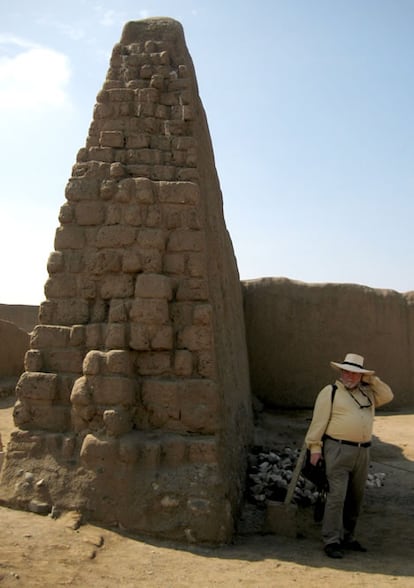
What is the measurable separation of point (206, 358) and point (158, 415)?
1.86 ft

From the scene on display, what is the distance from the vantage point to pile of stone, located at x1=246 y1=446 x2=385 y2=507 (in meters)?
5.03

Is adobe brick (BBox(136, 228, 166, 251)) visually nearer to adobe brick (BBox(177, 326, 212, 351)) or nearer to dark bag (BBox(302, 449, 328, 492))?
adobe brick (BBox(177, 326, 212, 351))

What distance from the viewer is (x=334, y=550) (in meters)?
3.94

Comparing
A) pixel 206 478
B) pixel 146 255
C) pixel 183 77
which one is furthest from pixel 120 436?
pixel 183 77

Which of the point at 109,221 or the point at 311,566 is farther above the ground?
the point at 109,221

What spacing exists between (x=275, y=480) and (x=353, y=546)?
1.19 metres

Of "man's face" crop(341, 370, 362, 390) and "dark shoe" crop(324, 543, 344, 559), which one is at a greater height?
"man's face" crop(341, 370, 362, 390)

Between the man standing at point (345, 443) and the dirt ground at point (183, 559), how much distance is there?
0.23 metres

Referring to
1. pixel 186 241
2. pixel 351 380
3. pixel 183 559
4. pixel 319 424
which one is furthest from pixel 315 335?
pixel 183 559

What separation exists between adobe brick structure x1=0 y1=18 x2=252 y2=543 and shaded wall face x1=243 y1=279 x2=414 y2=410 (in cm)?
416

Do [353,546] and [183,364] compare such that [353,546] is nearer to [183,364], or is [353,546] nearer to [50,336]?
[183,364]

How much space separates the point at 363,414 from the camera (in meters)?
4.23

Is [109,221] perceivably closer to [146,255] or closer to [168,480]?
[146,255]

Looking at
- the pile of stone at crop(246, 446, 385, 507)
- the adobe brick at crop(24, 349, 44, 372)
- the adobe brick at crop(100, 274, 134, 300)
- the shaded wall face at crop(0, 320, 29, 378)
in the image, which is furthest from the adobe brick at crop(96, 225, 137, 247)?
the shaded wall face at crop(0, 320, 29, 378)
